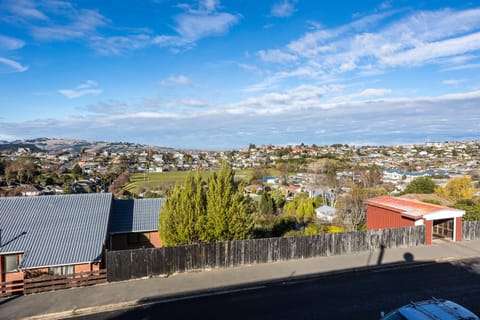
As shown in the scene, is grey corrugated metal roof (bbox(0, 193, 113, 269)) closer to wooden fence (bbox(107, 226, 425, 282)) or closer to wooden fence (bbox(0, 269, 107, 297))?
wooden fence (bbox(0, 269, 107, 297))

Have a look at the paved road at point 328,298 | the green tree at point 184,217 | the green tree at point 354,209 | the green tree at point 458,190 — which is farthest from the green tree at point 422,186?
the green tree at point 184,217

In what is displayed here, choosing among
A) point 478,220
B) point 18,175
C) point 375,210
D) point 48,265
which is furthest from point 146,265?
point 18,175

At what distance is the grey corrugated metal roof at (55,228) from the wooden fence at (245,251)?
4.98 feet

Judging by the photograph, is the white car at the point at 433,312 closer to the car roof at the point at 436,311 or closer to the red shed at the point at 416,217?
the car roof at the point at 436,311

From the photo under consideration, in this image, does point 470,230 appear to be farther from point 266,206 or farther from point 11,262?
point 11,262

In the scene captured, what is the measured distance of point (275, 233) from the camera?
24.3 meters

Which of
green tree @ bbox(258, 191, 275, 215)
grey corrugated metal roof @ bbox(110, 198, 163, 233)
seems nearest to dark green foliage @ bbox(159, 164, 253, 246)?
grey corrugated metal roof @ bbox(110, 198, 163, 233)

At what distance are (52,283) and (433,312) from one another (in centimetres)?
1296

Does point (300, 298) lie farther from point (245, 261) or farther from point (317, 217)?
point (317, 217)

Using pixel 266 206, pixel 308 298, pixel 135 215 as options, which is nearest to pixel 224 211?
pixel 308 298

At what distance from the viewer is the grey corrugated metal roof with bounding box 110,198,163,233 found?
1764 cm

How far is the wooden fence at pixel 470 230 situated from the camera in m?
19.8

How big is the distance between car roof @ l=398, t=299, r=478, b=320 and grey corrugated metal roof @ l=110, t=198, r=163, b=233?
13.9m

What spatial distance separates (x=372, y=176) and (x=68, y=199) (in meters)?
45.5
